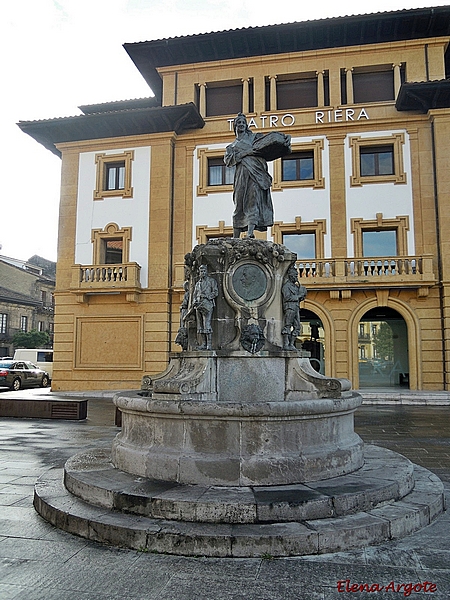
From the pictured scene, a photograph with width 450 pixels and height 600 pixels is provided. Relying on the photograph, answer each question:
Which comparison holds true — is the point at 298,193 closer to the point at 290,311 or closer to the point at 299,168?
the point at 299,168

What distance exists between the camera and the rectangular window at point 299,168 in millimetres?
21125

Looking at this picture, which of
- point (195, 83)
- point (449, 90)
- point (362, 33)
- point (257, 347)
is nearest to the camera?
point (257, 347)

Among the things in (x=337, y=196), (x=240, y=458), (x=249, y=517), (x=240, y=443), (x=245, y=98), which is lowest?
(x=249, y=517)

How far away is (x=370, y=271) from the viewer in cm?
1941

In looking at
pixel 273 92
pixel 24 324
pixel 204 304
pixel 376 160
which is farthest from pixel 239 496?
pixel 24 324

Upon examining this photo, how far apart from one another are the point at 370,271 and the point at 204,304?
14480mm

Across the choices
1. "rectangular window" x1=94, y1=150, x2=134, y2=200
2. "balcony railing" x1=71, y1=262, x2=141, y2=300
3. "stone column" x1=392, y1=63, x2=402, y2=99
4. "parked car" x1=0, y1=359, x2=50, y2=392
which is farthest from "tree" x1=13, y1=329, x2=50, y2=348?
"stone column" x1=392, y1=63, x2=402, y2=99

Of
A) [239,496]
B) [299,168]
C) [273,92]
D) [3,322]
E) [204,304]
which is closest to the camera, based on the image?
[239,496]

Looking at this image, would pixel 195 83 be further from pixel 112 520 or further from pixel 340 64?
pixel 112 520

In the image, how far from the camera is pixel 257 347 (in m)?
6.11

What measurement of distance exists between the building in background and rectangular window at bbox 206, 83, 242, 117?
92.1ft

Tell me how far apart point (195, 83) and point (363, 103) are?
7481 millimetres

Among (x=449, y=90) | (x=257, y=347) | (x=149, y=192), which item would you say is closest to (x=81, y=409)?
(x=257, y=347)

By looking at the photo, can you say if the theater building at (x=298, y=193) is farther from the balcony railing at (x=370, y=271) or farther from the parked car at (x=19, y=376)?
the parked car at (x=19, y=376)
